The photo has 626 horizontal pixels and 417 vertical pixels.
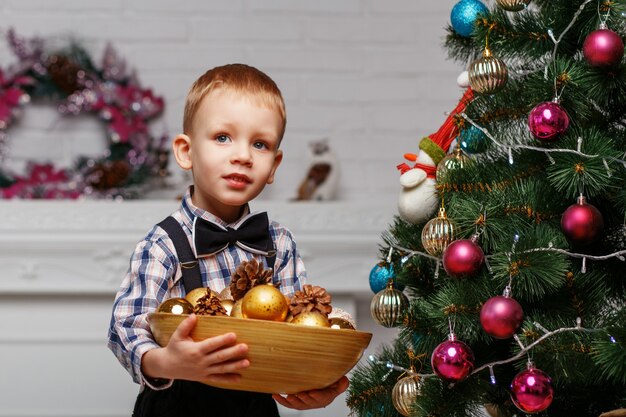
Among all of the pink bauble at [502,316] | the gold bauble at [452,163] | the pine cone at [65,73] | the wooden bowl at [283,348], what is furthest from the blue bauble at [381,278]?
the pine cone at [65,73]

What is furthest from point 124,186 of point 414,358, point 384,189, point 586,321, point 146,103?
point 586,321

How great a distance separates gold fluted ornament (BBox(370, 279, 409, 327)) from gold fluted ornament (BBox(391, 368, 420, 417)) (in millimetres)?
97

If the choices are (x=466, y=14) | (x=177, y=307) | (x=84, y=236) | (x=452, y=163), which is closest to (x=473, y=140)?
(x=452, y=163)

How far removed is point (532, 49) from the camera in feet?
4.08

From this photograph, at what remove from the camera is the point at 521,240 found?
1122 millimetres

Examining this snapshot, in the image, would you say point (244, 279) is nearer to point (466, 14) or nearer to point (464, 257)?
point (464, 257)

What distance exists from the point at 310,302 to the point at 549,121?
1.22 ft

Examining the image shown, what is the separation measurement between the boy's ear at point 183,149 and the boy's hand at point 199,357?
0.28 metres

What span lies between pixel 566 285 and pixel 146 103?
1.61 metres

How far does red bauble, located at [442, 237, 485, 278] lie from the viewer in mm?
1152

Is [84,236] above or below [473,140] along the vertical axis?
above

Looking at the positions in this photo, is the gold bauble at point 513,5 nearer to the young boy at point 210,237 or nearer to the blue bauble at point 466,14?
the blue bauble at point 466,14

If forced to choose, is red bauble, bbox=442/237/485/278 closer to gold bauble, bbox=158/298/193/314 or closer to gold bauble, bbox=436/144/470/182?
gold bauble, bbox=436/144/470/182

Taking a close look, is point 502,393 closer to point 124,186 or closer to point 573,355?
point 573,355
